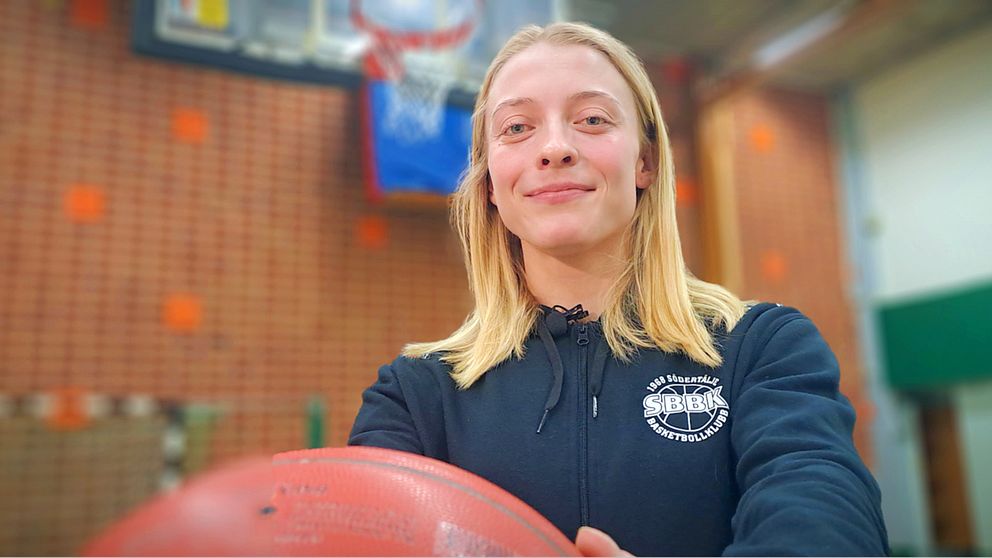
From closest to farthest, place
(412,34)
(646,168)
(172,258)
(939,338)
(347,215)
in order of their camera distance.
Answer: (646,168) → (412,34) → (172,258) → (347,215) → (939,338)

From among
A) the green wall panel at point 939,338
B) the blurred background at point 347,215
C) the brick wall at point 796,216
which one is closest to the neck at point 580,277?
the blurred background at point 347,215

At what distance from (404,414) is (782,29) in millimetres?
5623

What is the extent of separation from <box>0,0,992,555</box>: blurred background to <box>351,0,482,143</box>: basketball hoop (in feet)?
0.04

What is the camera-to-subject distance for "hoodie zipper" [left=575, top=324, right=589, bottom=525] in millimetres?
924

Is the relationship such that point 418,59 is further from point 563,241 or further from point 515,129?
point 563,241

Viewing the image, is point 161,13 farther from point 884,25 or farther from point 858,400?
point 858,400

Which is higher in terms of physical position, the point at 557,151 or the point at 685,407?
the point at 557,151

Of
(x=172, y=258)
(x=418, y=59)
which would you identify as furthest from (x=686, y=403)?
(x=172, y=258)

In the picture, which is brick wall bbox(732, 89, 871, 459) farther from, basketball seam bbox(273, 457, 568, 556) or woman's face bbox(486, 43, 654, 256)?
basketball seam bbox(273, 457, 568, 556)

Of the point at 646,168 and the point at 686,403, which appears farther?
the point at 646,168

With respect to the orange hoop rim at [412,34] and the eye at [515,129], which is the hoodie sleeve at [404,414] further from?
the orange hoop rim at [412,34]

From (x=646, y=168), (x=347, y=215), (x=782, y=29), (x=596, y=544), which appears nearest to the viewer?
(x=596, y=544)

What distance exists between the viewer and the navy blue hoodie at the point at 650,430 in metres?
0.83

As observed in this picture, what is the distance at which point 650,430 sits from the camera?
3.10 ft
